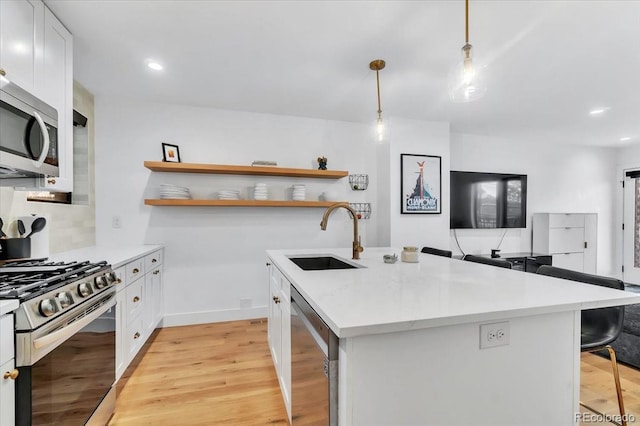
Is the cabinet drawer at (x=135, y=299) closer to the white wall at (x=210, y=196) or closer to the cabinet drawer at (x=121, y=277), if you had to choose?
the cabinet drawer at (x=121, y=277)

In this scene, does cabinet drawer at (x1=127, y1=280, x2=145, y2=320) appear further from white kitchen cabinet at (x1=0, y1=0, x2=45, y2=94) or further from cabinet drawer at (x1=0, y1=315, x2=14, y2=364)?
white kitchen cabinet at (x1=0, y1=0, x2=45, y2=94)

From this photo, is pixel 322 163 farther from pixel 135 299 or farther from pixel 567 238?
pixel 567 238

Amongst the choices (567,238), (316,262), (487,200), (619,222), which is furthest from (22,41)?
(619,222)

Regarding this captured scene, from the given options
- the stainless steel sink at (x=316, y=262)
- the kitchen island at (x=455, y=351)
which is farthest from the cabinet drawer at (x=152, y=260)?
the kitchen island at (x=455, y=351)

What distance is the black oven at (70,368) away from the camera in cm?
112

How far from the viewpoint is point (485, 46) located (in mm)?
2176

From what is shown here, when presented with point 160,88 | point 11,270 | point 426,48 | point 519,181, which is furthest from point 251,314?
point 519,181

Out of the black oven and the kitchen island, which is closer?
the kitchen island

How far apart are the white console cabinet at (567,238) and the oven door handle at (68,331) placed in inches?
224

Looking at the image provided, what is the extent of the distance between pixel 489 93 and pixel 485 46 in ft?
3.32

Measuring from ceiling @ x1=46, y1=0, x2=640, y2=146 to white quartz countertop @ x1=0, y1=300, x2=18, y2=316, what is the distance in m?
1.72

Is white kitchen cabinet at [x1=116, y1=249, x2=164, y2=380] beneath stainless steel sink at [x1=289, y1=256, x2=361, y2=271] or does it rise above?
beneath

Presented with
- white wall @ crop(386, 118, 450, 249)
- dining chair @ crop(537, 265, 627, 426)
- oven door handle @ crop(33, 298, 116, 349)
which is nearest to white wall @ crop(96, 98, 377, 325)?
white wall @ crop(386, 118, 450, 249)

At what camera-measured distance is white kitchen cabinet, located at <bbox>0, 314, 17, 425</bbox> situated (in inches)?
40.9
